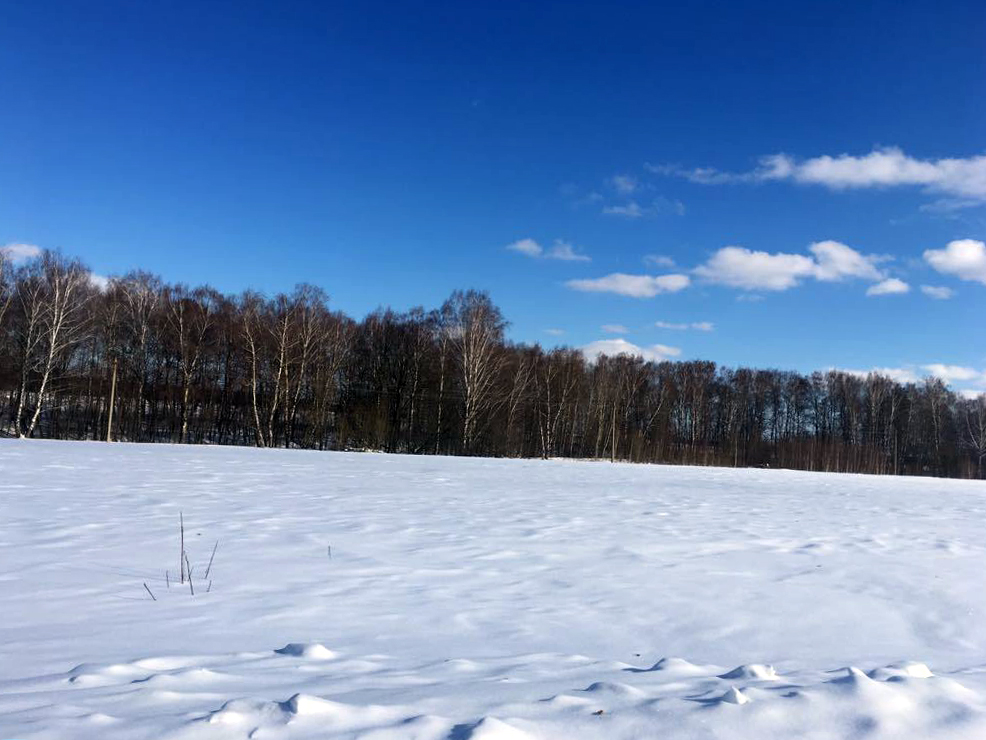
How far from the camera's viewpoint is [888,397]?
5931 centimetres

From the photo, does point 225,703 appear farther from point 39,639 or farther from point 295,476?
point 295,476

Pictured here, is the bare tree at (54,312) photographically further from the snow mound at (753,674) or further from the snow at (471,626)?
the snow mound at (753,674)

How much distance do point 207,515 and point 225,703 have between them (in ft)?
18.5

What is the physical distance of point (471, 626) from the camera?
155 inches

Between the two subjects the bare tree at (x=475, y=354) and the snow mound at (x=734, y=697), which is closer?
the snow mound at (x=734, y=697)

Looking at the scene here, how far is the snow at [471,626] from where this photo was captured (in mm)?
2373

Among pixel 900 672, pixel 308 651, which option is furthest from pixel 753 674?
pixel 308 651

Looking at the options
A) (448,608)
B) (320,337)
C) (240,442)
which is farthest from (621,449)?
(448,608)

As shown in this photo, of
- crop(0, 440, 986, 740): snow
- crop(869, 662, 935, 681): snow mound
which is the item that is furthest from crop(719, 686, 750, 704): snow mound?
crop(869, 662, 935, 681): snow mound

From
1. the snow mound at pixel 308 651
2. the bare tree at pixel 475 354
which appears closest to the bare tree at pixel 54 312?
the bare tree at pixel 475 354

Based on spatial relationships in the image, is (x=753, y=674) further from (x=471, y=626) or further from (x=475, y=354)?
(x=475, y=354)

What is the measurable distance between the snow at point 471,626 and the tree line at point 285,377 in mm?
28271

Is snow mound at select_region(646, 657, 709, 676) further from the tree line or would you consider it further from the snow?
the tree line

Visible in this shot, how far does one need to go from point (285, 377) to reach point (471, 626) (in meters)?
34.8
